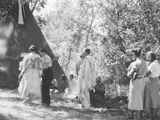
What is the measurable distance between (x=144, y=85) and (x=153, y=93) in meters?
0.33

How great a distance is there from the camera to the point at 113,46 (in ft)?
58.1

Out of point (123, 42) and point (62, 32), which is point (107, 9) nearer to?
point (123, 42)

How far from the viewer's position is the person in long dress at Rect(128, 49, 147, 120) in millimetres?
9469

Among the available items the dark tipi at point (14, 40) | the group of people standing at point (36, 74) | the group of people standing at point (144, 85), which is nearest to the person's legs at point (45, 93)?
the group of people standing at point (36, 74)

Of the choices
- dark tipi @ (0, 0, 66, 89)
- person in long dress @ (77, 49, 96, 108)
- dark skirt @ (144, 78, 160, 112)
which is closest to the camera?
dark skirt @ (144, 78, 160, 112)

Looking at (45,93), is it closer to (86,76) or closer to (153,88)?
(86,76)

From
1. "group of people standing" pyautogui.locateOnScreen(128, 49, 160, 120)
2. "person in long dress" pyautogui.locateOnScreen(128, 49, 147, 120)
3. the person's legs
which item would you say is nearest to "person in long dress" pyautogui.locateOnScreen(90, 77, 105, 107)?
the person's legs

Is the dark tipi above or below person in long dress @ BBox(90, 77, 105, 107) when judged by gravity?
above

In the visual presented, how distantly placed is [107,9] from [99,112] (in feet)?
30.1

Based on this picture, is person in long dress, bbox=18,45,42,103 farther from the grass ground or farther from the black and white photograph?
the grass ground

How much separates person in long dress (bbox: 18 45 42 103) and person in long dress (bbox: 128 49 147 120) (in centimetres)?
294

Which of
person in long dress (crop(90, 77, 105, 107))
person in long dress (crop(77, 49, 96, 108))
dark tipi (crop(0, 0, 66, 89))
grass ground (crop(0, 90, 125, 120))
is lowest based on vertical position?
grass ground (crop(0, 90, 125, 120))

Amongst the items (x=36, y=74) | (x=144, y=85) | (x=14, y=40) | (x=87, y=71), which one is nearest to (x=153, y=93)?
(x=144, y=85)

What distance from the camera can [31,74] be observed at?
1125 cm
